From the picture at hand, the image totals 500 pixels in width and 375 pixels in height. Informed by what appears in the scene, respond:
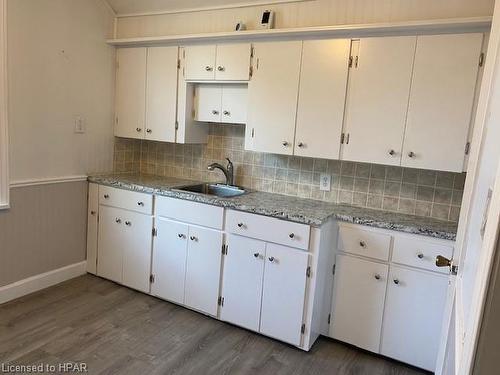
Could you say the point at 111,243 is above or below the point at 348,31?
below

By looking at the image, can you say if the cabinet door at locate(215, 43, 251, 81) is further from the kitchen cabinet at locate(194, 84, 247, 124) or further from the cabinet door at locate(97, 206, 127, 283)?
the cabinet door at locate(97, 206, 127, 283)

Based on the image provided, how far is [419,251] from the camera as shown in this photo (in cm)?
218

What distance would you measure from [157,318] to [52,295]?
0.90 metres

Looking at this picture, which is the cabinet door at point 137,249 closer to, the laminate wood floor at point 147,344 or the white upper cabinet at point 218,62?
the laminate wood floor at point 147,344

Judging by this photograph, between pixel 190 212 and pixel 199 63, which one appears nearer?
pixel 190 212

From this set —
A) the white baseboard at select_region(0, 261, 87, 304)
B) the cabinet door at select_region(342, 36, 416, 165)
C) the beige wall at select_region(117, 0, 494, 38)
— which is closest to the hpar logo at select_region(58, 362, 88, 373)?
the white baseboard at select_region(0, 261, 87, 304)

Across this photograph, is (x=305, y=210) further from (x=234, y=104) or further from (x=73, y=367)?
(x=73, y=367)

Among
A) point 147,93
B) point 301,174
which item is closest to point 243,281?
point 301,174

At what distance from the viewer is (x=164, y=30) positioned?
317 cm

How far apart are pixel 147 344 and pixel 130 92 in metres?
2.10

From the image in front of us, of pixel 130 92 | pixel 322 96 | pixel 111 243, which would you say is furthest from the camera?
pixel 130 92

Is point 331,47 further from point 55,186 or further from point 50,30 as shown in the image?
point 55,186

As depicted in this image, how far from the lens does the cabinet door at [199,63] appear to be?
286 cm

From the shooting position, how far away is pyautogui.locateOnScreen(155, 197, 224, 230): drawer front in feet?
8.54
